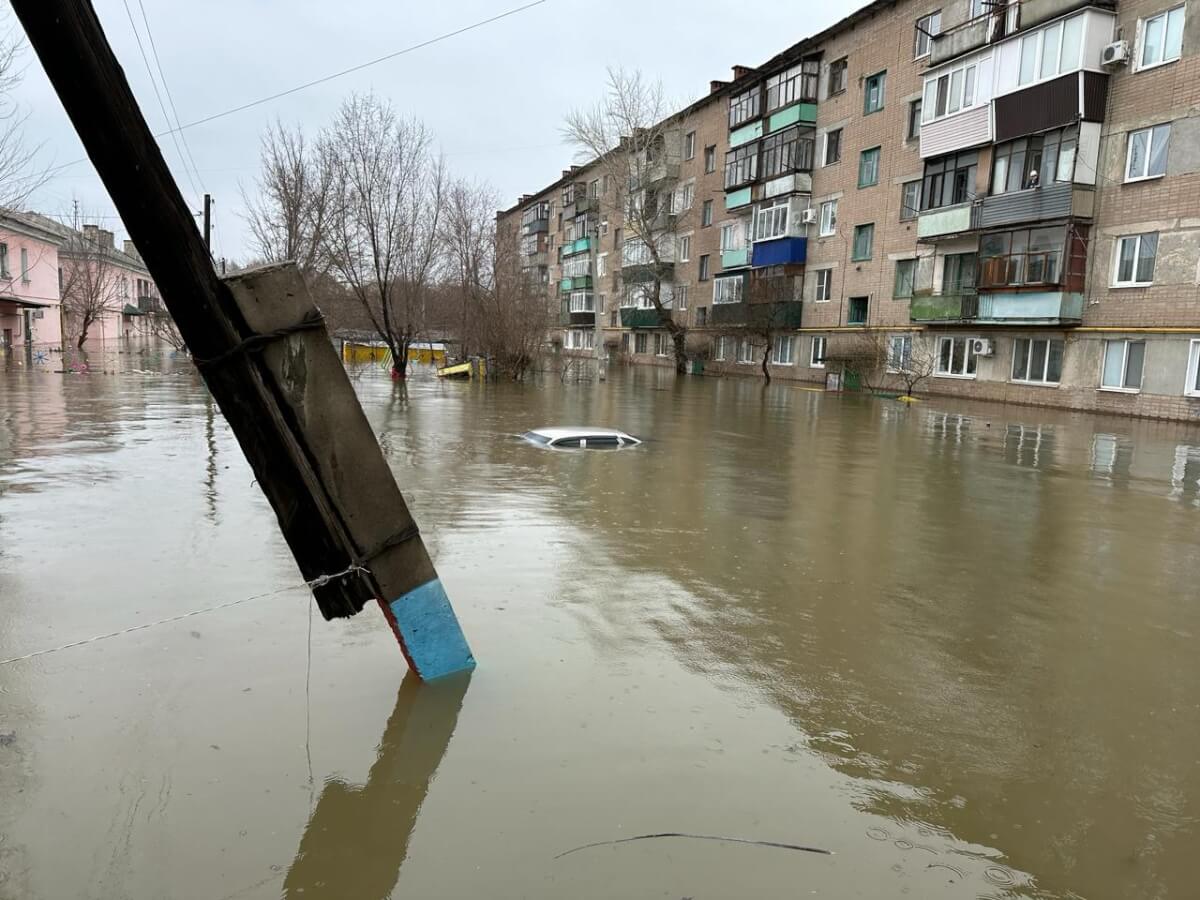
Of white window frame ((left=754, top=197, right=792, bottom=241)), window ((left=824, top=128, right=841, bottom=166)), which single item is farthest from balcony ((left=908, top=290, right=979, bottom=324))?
white window frame ((left=754, top=197, right=792, bottom=241))

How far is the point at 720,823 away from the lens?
131 inches

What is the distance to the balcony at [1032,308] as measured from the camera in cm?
2498

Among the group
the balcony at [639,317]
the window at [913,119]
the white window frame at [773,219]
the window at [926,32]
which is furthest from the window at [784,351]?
the window at [926,32]

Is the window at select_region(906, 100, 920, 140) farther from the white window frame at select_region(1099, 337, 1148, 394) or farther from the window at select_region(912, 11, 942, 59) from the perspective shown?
the white window frame at select_region(1099, 337, 1148, 394)

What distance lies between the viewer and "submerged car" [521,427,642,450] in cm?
1423

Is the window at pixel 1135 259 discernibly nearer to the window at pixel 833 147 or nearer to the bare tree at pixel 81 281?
the window at pixel 833 147

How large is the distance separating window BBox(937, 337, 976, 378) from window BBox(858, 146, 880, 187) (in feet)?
27.3

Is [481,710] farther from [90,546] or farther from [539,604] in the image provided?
[90,546]

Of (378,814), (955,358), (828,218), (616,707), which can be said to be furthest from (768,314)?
(378,814)

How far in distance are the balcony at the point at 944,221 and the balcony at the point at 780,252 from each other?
810cm

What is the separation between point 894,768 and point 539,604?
2.89 metres

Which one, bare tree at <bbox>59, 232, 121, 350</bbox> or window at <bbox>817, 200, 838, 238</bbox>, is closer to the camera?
window at <bbox>817, 200, 838, 238</bbox>

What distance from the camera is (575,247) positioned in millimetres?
68000

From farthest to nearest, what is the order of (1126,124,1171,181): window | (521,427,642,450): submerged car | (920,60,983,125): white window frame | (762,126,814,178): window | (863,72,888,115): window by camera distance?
(762,126,814,178): window, (863,72,888,115): window, (920,60,983,125): white window frame, (1126,124,1171,181): window, (521,427,642,450): submerged car
